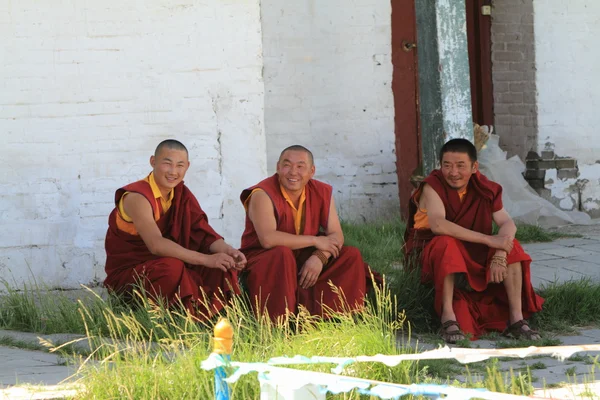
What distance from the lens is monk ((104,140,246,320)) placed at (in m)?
5.43

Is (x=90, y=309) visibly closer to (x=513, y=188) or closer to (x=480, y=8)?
(x=513, y=188)

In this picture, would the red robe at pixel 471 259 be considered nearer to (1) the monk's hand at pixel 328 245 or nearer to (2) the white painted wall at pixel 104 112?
(1) the monk's hand at pixel 328 245

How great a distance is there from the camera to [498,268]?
18.3ft

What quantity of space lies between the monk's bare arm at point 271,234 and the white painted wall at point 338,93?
313 cm

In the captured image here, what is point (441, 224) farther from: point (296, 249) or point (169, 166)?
point (169, 166)

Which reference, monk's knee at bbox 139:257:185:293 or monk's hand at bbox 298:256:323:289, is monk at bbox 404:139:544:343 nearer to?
monk's hand at bbox 298:256:323:289

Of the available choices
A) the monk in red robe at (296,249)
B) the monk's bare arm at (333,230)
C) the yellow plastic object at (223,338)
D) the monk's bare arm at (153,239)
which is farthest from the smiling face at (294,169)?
the yellow plastic object at (223,338)

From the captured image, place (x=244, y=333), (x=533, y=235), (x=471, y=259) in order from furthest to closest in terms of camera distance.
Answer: (x=533, y=235)
(x=471, y=259)
(x=244, y=333)

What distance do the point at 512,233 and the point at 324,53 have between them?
3704 mm

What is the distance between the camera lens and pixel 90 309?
544 centimetres

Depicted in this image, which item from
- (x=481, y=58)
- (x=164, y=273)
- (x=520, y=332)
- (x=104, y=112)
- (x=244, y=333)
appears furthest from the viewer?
(x=481, y=58)


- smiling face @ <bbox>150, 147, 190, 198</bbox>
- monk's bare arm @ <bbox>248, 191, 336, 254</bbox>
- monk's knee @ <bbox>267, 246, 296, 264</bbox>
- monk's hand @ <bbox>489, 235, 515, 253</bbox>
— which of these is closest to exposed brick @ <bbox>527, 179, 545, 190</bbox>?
monk's hand @ <bbox>489, 235, 515, 253</bbox>

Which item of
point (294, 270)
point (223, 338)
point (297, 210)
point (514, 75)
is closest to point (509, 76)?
point (514, 75)

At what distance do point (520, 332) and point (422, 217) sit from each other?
926 millimetres
